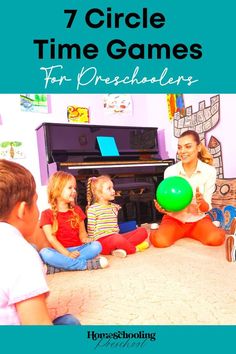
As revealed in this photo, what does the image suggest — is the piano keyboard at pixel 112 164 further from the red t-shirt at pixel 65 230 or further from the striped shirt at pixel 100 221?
the red t-shirt at pixel 65 230

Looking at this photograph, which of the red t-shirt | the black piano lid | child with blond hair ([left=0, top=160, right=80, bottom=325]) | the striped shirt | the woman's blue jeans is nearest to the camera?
child with blond hair ([left=0, top=160, right=80, bottom=325])

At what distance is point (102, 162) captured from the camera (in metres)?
3.05

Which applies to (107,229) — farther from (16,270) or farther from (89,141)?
(16,270)

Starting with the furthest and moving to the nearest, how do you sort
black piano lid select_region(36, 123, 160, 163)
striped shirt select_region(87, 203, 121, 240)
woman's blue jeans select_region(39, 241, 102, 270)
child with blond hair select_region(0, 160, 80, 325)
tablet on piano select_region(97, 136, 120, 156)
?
tablet on piano select_region(97, 136, 120, 156) → black piano lid select_region(36, 123, 160, 163) → striped shirt select_region(87, 203, 121, 240) → woman's blue jeans select_region(39, 241, 102, 270) → child with blond hair select_region(0, 160, 80, 325)

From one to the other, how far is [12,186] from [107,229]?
1556 millimetres

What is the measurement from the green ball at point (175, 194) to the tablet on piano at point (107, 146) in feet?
4.29

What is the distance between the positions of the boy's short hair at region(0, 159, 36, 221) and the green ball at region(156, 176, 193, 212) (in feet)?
4.93

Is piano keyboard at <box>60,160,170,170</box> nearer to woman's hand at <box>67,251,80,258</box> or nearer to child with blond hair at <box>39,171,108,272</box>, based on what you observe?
child with blond hair at <box>39,171,108,272</box>

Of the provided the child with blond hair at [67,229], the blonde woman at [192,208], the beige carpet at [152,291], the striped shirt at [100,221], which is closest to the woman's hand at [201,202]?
the blonde woman at [192,208]

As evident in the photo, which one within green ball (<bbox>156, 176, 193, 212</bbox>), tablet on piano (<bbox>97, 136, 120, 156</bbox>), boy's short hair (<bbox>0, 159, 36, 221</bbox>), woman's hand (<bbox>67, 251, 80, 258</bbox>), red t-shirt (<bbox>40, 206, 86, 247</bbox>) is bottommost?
woman's hand (<bbox>67, 251, 80, 258</bbox>)

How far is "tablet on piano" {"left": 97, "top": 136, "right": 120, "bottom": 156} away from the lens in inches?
133

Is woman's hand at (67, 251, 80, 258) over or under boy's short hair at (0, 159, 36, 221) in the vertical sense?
under

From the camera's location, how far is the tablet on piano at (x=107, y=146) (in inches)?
133

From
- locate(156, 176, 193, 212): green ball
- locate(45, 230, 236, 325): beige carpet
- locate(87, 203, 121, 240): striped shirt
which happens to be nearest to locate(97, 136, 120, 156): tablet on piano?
locate(87, 203, 121, 240): striped shirt
